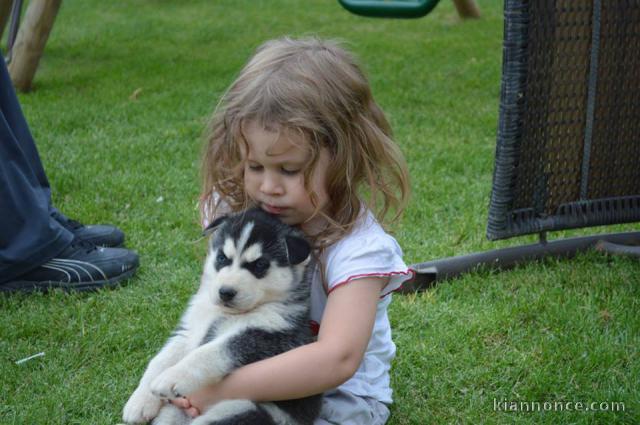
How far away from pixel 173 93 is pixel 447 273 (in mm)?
4374

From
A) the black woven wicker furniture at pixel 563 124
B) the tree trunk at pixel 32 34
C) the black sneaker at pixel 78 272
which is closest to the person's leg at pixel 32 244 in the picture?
the black sneaker at pixel 78 272

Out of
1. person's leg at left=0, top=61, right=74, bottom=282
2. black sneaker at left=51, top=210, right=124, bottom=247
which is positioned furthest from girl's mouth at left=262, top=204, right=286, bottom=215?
black sneaker at left=51, top=210, right=124, bottom=247

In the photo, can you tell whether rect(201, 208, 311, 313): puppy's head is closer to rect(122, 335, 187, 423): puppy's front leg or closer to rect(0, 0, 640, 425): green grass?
rect(122, 335, 187, 423): puppy's front leg

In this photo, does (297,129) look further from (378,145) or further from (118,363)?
(118,363)

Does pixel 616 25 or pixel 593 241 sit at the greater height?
pixel 616 25

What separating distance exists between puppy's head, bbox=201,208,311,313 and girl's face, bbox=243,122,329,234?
0.08 meters

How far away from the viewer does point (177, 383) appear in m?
2.34

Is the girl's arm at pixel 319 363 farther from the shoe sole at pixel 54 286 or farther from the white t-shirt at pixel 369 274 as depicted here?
the shoe sole at pixel 54 286

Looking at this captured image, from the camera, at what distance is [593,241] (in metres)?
4.33

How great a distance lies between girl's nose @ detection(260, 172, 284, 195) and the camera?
2559 mm

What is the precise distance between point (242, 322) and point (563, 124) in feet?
6.82

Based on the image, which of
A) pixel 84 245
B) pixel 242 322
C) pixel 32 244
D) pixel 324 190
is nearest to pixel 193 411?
pixel 242 322

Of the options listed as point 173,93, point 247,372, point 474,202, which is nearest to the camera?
point 247,372

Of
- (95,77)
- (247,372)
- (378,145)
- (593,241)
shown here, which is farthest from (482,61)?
(247,372)
